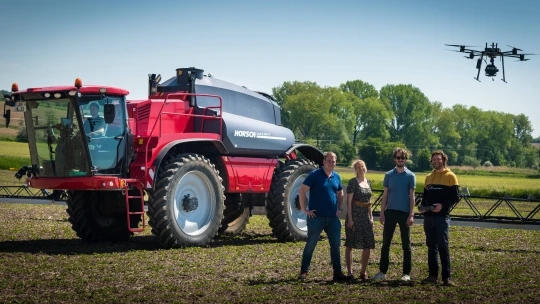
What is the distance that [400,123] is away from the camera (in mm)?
143500

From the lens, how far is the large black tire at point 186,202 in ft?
49.9

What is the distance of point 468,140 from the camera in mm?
148500

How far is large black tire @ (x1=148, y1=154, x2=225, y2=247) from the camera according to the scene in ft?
49.9

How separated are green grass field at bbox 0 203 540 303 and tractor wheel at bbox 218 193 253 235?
881 mm

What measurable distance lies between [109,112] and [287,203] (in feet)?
18.2

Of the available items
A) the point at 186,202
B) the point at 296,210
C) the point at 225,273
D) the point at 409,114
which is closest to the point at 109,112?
the point at 186,202

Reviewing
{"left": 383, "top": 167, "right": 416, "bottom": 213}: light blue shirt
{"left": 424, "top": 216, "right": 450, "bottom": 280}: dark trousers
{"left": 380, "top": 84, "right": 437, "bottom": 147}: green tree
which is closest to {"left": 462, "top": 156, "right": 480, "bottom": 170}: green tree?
{"left": 380, "top": 84, "right": 437, "bottom": 147}: green tree

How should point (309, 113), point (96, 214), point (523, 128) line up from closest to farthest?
1. point (96, 214)
2. point (309, 113)
3. point (523, 128)

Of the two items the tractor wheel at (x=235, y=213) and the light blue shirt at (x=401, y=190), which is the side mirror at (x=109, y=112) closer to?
the tractor wheel at (x=235, y=213)

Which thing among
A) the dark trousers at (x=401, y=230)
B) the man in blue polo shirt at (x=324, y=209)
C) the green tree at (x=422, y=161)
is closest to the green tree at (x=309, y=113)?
the green tree at (x=422, y=161)

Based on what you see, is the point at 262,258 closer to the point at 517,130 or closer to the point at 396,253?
the point at 396,253

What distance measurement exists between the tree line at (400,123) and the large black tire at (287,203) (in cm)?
9799

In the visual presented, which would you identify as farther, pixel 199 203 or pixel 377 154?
pixel 377 154

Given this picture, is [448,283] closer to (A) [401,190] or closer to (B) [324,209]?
(A) [401,190]
